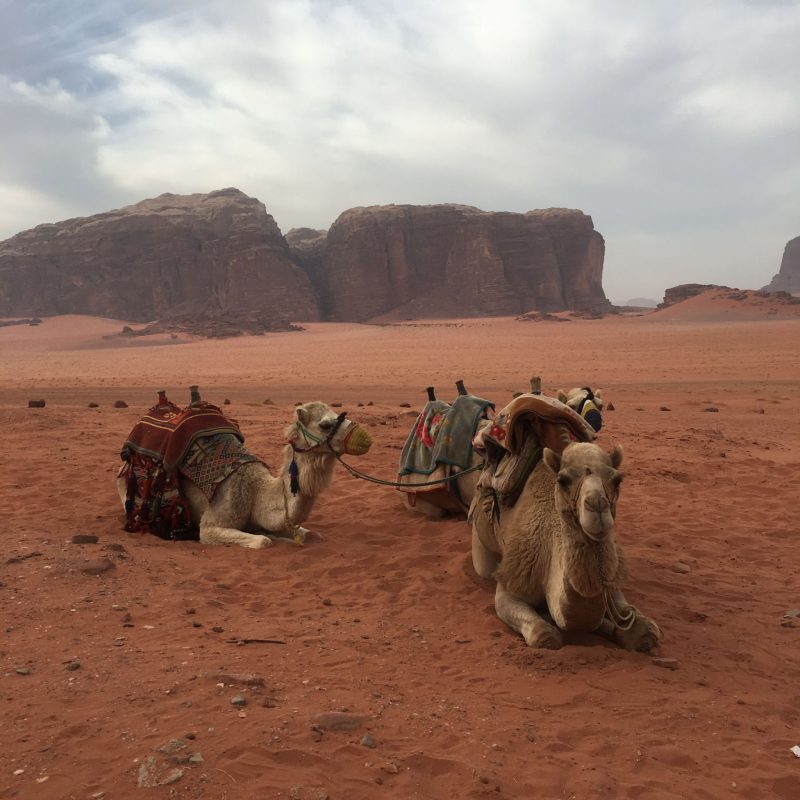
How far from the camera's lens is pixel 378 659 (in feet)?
13.7

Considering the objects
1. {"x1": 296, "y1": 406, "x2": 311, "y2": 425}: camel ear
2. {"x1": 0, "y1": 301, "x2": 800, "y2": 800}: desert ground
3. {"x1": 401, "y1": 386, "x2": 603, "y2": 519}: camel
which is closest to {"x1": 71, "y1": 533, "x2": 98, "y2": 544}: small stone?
{"x1": 0, "y1": 301, "x2": 800, "y2": 800}: desert ground

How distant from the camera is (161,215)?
89.6 metres

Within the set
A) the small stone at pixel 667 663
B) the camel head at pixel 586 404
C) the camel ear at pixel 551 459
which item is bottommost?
the small stone at pixel 667 663

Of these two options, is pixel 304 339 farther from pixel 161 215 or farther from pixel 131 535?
pixel 131 535

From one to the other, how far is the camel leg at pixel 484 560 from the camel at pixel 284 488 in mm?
1308

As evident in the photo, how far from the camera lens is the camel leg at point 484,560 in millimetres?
5441

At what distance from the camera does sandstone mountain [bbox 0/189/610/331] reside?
281 feet

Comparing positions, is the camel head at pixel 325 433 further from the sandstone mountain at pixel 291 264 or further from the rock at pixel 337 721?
the sandstone mountain at pixel 291 264

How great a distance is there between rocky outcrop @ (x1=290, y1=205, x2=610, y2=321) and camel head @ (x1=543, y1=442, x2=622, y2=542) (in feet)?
274

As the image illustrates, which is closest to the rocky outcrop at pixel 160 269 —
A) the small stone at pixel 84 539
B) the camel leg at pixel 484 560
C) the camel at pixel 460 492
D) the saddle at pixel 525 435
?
the camel at pixel 460 492

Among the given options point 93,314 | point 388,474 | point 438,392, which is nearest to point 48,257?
point 93,314

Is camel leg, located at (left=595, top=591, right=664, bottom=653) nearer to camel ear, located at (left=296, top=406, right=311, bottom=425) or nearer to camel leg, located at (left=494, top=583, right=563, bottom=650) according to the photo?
camel leg, located at (left=494, top=583, right=563, bottom=650)

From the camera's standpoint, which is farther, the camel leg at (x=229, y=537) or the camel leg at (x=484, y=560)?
the camel leg at (x=229, y=537)

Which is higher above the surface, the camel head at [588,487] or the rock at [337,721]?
the camel head at [588,487]
